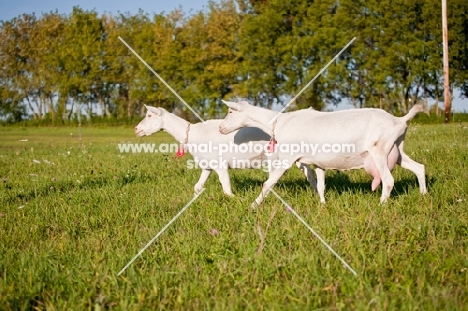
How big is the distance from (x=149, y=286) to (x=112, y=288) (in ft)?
0.91

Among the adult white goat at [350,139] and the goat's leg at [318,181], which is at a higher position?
the adult white goat at [350,139]

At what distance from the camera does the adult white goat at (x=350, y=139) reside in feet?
22.1

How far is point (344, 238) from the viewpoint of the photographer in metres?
4.83

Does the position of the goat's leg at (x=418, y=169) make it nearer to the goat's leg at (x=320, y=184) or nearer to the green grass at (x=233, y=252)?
the green grass at (x=233, y=252)

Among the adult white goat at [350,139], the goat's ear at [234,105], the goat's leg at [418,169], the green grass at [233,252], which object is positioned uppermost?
the goat's ear at [234,105]

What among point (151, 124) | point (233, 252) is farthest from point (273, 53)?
point (233, 252)

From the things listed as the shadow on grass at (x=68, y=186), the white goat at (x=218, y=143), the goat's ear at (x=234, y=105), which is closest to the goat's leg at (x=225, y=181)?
the white goat at (x=218, y=143)

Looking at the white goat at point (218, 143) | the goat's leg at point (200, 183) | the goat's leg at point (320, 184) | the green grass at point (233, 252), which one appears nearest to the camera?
the green grass at point (233, 252)

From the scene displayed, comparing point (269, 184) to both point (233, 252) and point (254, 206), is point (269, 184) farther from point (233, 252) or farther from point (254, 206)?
point (233, 252)

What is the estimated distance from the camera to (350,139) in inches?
266

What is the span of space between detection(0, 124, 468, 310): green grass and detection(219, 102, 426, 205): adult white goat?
403 mm

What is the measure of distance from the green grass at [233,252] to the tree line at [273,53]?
36416mm

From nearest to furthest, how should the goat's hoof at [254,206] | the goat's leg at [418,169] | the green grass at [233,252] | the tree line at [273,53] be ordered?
the green grass at [233,252], the goat's hoof at [254,206], the goat's leg at [418,169], the tree line at [273,53]

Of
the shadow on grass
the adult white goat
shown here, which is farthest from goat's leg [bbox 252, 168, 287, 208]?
the shadow on grass
